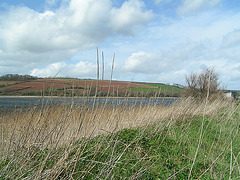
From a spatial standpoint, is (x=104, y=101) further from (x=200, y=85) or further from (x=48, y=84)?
(x=200, y=85)

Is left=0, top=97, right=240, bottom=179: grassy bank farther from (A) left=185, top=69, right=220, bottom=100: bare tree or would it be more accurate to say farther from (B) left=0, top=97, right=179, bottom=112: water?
(A) left=185, top=69, right=220, bottom=100: bare tree

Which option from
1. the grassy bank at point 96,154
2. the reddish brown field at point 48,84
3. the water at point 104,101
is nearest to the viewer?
the grassy bank at point 96,154

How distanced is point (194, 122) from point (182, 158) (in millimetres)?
3096

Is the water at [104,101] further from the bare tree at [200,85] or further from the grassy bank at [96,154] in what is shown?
the bare tree at [200,85]

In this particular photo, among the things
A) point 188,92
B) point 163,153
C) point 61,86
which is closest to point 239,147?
point 163,153

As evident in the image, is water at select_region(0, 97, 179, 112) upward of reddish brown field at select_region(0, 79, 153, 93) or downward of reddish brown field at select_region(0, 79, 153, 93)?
downward

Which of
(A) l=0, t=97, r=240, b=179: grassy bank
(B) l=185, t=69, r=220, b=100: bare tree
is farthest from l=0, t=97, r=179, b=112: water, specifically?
(B) l=185, t=69, r=220, b=100: bare tree

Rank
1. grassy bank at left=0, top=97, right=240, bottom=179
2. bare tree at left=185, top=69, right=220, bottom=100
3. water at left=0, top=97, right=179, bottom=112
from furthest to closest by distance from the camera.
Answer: bare tree at left=185, top=69, right=220, bottom=100, water at left=0, top=97, right=179, bottom=112, grassy bank at left=0, top=97, right=240, bottom=179

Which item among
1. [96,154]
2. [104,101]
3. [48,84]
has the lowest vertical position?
[96,154]

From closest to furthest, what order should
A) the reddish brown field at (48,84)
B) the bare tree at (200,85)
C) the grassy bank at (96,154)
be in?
the grassy bank at (96,154)
the reddish brown field at (48,84)
the bare tree at (200,85)

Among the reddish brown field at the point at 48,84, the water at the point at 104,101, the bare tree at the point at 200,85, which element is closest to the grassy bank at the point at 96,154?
the water at the point at 104,101

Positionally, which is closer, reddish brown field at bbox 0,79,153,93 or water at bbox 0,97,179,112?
reddish brown field at bbox 0,79,153,93

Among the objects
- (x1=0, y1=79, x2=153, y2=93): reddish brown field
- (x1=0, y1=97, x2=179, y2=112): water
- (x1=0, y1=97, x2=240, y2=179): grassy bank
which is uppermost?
(x1=0, y1=79, x2=153, y2=93): reddish brown field

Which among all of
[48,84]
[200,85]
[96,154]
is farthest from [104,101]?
[200,85]
